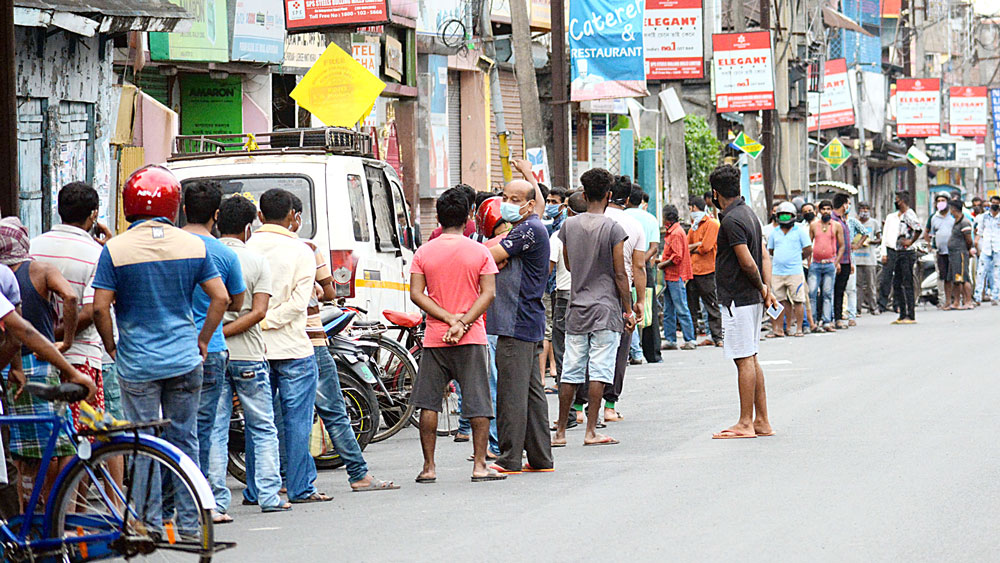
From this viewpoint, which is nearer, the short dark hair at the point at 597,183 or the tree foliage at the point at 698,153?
the short dark hair at the point at 597,183

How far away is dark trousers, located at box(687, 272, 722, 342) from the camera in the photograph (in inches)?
828

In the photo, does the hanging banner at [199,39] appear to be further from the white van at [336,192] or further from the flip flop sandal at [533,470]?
the flip flop sandal at [533,470]

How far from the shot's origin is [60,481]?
6562mm

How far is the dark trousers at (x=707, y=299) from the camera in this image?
828 inches

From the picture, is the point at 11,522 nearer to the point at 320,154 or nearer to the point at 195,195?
the point at 195,195

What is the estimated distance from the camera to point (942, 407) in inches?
518

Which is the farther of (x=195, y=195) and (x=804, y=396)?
(x=804, y=396)

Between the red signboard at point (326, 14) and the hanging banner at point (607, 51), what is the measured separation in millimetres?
5651

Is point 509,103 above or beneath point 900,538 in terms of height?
above

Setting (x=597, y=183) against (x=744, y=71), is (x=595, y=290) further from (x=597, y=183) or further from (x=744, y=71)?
(x=744, y=71)

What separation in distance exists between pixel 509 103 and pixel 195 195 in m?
23.7

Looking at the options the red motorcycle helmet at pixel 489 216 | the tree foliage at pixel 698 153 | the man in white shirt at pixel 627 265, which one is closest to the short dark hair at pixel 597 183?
the man in white shirt at pixel 627 265

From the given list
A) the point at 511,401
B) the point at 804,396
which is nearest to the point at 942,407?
the point at 804,396

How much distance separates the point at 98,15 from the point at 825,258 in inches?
537
